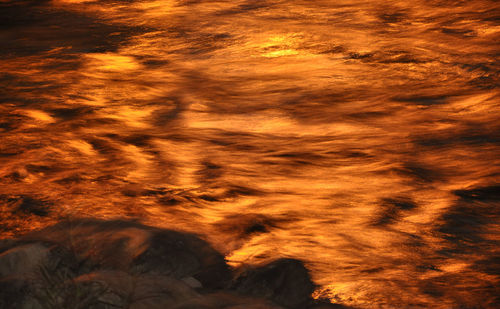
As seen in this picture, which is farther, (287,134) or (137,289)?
(287,134)

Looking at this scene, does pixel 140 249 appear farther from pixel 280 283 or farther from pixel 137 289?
pixel 280 283

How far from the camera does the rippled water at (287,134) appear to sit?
6.62ft

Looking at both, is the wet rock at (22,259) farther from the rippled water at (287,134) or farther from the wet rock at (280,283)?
the wet rock at (280,283)

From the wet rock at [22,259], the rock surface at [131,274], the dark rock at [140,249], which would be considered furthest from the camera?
the dark rock at [140,249]

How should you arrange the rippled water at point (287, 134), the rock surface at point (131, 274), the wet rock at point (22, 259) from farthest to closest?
the rippled water at point (287, 134), the wet rock at point (22, 259), the rock surface at point (131, 274)

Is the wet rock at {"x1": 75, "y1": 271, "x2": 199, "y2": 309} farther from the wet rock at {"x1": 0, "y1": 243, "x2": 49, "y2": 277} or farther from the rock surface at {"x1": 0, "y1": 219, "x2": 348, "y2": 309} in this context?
the wet rock at {"x1": 0, "y1": 243, "x2": 49, "y2": 277}

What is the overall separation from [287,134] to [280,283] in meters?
1.44

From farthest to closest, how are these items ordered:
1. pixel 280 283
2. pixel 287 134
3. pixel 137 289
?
pixel 287 134 < pixel 280 283 < pixel 137 289

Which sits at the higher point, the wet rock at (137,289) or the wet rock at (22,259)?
the wet rock at (22,259)

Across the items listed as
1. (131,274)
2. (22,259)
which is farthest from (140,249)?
(22,259)

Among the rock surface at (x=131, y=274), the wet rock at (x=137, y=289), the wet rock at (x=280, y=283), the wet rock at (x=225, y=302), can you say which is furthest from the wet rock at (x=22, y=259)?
the wet rock at (x=280, y=283)

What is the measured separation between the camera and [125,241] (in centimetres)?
195

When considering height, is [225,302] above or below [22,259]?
below

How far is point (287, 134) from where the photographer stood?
10.4ft
